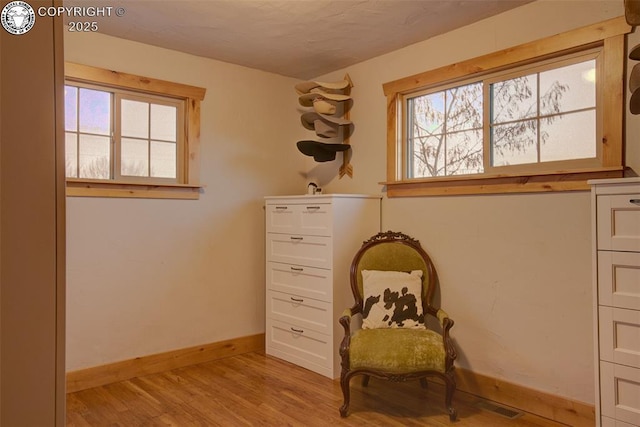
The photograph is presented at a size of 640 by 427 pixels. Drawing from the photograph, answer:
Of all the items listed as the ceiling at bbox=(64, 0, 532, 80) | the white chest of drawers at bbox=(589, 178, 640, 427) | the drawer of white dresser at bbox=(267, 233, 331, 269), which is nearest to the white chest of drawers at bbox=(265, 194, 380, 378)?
the drawer of white dresser at bbox=(267, 233, 331, 269)

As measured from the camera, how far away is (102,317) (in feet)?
9.85

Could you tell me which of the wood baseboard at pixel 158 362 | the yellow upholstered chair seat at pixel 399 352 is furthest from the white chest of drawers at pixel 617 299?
the wood baseboard at pixel 158 362

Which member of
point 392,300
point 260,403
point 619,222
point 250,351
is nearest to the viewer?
point 619,222

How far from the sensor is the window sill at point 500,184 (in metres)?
2.32

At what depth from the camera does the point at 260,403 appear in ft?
8.77

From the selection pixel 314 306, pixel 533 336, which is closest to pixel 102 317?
pixel 314 306

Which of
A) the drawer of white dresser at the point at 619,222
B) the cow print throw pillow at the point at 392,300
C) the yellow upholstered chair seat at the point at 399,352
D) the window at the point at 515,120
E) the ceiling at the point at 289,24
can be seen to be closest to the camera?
the drawer of white dresser at the point at 619,222

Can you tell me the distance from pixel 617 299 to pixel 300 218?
210 centimetres

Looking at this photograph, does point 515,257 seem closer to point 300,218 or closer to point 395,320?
point 395,320

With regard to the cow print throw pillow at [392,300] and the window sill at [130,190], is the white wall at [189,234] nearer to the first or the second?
the window sill at [130,190]

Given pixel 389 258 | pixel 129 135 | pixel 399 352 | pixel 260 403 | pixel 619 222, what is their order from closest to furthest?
pixel 619 222 < pixel 399 352 < pixel 260 403 < pixel 389 258 < pixel 129 135

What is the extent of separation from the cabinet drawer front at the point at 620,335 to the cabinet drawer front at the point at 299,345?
172cm
